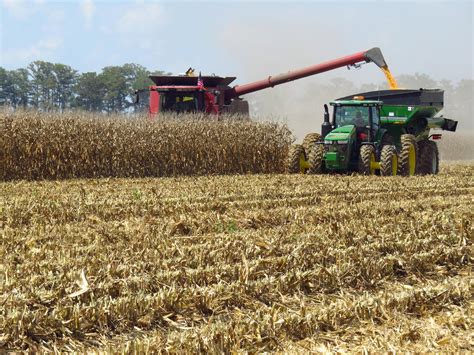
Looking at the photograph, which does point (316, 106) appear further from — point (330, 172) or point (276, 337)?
point (276, 337)

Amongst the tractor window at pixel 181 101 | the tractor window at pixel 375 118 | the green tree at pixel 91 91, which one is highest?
the green tree at pixel 91 91

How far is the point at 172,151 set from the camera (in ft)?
51.4

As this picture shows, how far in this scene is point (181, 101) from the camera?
16.8 m

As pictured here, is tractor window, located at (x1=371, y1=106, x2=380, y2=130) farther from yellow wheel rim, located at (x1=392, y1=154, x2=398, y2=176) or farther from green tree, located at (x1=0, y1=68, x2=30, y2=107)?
green tree, located at (x1=0, y1=68, x2=30, y2=107)

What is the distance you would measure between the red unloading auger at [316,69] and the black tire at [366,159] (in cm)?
359

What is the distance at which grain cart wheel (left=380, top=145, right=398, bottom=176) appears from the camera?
14.0 metres

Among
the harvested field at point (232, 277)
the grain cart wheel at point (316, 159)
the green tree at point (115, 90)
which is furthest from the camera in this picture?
the green tree at point (115, 90)

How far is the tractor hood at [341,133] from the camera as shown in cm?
1399

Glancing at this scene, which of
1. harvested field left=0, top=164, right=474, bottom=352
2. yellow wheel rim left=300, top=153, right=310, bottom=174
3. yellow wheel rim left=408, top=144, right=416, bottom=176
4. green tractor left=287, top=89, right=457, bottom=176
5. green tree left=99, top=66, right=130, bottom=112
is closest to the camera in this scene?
harvested field left=0, top=164, right=474, bottom=352

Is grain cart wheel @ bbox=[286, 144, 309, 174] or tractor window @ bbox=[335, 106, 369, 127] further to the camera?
grain cart wheel @ bbox=[286, 144, 309, 174]

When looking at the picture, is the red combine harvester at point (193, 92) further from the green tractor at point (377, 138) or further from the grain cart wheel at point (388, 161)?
the grain cart wheel at point (388, 161)

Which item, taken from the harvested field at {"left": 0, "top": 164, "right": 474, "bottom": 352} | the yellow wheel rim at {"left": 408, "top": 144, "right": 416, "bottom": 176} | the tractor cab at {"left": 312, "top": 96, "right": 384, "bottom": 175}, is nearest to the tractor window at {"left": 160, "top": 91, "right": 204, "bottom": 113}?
the tractor cab at {"left": 312, "top": 96, "right": 384, "bottom": 175}

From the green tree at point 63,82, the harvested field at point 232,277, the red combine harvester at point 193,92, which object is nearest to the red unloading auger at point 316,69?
the red combine harvester at point 193,92

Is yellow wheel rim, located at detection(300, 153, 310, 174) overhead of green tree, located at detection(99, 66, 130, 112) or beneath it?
beneath
